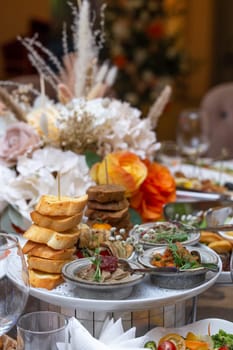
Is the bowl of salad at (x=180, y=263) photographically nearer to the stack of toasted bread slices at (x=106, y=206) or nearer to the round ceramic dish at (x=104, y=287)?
the round ceramic dish at (x=104, y=287)

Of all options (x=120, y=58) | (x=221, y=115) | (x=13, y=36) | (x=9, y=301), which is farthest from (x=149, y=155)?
(x=13, y=36)

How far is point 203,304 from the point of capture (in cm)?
120

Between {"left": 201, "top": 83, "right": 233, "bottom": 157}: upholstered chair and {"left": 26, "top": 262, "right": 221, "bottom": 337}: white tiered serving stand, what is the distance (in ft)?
6.14

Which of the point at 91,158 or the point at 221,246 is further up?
the point at 91,158

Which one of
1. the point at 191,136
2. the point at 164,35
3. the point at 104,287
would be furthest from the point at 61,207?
the point at 164,35

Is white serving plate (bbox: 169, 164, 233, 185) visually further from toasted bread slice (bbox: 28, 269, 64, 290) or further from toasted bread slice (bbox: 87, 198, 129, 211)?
toasted bread slice (bbox: 28, 269, 64, 290)

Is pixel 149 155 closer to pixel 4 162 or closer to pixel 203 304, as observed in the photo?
pixel 4 162

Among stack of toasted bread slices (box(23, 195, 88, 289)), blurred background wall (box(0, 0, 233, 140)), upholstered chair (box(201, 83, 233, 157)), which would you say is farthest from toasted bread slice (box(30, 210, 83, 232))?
blurred background wall (box(0, 0, 233, 140))

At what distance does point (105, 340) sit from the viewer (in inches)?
37.4

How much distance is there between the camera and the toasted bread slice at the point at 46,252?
1.08 meters

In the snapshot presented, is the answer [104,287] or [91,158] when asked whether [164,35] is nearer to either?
[91,158]

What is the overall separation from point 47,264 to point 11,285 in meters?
0.17

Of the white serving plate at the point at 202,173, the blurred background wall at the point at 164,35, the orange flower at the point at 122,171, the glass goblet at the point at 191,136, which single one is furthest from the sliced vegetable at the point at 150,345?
the blurred background wall at the point at 164,35

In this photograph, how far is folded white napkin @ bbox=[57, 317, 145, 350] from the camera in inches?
36.3
